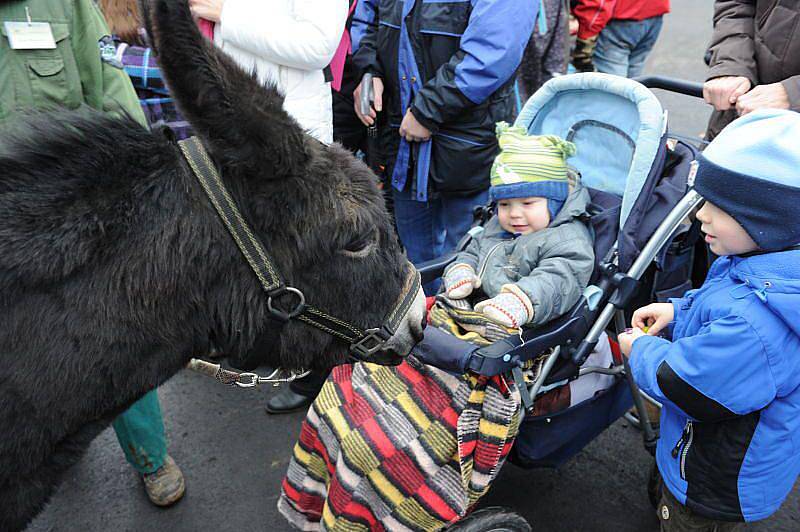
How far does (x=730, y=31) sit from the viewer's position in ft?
9.98

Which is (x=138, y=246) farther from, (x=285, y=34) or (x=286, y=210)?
(x=285, y=34)

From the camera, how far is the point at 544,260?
8.57 ft

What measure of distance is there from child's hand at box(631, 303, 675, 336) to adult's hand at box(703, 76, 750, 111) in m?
1.13

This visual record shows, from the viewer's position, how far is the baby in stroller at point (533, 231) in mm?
2578

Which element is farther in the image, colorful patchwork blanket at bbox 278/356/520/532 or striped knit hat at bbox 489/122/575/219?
striped knit hat at bbox 489/122/575/219

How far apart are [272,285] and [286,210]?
0.19 m

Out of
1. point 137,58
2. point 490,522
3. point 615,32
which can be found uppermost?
point 137,58

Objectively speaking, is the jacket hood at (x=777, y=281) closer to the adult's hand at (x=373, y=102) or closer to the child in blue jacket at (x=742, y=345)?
the child in blue jacket at (x=742, y=345)

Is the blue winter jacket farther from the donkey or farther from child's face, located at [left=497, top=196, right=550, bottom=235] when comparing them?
the donkey

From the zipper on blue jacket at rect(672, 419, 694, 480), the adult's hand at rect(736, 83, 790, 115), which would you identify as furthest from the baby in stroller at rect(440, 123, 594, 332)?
the adult's hand at rect(736, 83, 790, 115)

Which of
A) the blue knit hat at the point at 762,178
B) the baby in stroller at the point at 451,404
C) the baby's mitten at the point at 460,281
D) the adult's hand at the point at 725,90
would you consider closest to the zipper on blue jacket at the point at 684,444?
the baby in stroller at the point at 451,404

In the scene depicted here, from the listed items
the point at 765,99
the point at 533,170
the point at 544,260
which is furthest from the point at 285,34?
the point at 765,99

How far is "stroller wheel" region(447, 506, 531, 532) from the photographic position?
7.72ft

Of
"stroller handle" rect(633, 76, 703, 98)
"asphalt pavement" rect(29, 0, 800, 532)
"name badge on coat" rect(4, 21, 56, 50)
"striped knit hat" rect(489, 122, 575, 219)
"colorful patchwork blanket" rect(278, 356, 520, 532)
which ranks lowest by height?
"asphalt pavement" rect(29, 0, 800, 532)
